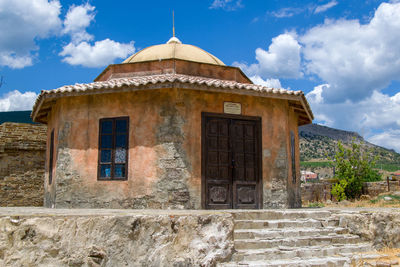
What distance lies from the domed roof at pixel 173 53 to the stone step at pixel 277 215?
7.03 metres

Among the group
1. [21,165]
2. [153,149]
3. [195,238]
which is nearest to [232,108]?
[153,149]

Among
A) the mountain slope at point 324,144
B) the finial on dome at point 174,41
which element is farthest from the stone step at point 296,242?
the mountain slope at point 324,144

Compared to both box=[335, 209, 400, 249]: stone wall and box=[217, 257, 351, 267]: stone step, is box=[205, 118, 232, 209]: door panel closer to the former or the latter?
box=[335, 209, 400, 249]: stone wall

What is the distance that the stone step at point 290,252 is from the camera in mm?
5809

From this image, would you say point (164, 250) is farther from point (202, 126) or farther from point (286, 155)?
point (286, 155)

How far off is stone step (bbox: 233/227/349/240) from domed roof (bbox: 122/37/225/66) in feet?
24.6

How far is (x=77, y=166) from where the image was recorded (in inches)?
384

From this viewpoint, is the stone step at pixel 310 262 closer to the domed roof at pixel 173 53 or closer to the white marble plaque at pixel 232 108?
the white marble plaque at pixel 232 108

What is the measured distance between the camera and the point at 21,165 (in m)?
14.6

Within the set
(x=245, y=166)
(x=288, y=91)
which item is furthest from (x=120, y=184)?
(x=288, y=91)

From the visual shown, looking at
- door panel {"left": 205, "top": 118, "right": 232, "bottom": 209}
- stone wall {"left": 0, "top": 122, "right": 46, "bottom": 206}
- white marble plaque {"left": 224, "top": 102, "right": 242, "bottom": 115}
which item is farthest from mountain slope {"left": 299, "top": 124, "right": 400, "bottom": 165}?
door panel {"left": 205, "top": 118, "right": 232, "bottom": 209}

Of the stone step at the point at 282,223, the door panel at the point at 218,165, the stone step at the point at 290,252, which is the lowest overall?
the stone step at the point at 290,252

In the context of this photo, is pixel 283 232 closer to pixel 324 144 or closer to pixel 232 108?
pixel 232 108

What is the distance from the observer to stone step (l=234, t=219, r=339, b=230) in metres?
6.62
